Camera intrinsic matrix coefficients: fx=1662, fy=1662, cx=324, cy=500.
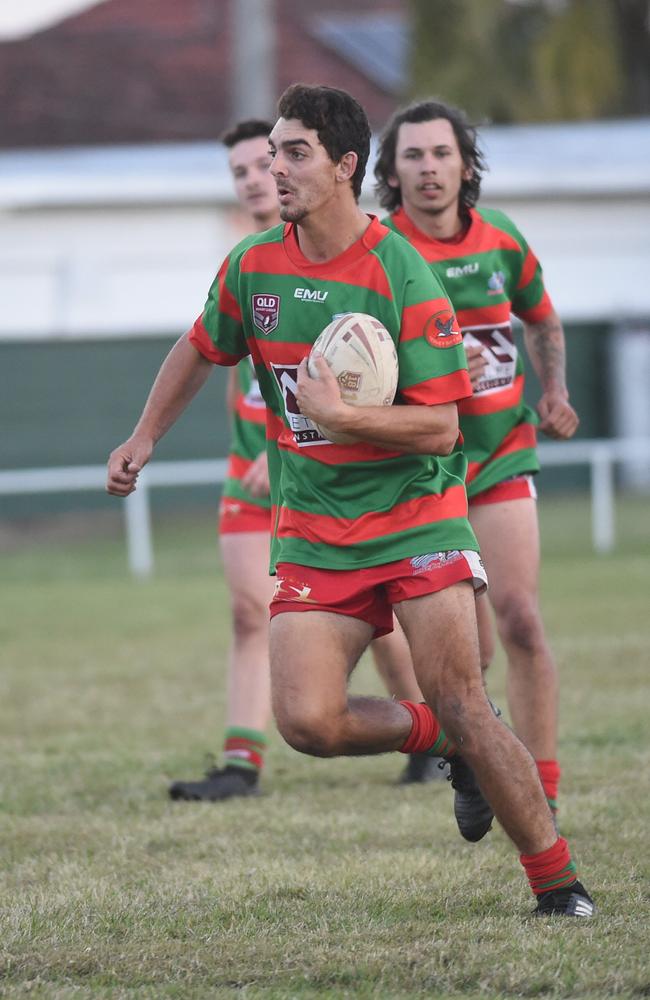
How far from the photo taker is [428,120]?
20.5 feet

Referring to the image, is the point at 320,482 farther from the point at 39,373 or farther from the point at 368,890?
the point at 39,373

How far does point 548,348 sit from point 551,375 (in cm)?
11

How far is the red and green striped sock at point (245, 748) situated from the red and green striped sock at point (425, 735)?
6.97 ft

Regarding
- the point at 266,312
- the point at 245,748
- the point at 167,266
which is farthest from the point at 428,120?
the point at 167,266

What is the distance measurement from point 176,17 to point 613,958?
38996mm

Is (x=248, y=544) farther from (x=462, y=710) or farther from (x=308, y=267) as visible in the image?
(x=462, y=710)

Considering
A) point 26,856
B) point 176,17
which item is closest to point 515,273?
point 26,856

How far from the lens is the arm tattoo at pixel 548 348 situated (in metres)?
6.43

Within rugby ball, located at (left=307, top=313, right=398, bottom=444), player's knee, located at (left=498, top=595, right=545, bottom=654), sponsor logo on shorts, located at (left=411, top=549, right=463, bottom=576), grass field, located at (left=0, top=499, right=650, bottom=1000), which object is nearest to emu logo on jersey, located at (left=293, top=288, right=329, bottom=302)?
rugby ball, located at (left=307, top=313, right=398, bottom=444)

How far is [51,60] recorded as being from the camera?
3822cm

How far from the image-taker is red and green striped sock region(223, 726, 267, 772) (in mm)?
7133

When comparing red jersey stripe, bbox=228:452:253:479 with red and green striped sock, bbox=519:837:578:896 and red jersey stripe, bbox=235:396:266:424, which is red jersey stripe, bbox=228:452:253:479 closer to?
red jersey stripe, bbox=235:396:266:424

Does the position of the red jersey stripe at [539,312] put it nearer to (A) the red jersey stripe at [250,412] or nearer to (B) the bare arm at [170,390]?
(A) the red jersey stripe at [250,412]

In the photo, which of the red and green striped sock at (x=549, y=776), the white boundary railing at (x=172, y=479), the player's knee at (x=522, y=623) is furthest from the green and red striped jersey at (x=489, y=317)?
the white boundary railing at (x=172, y=479)
